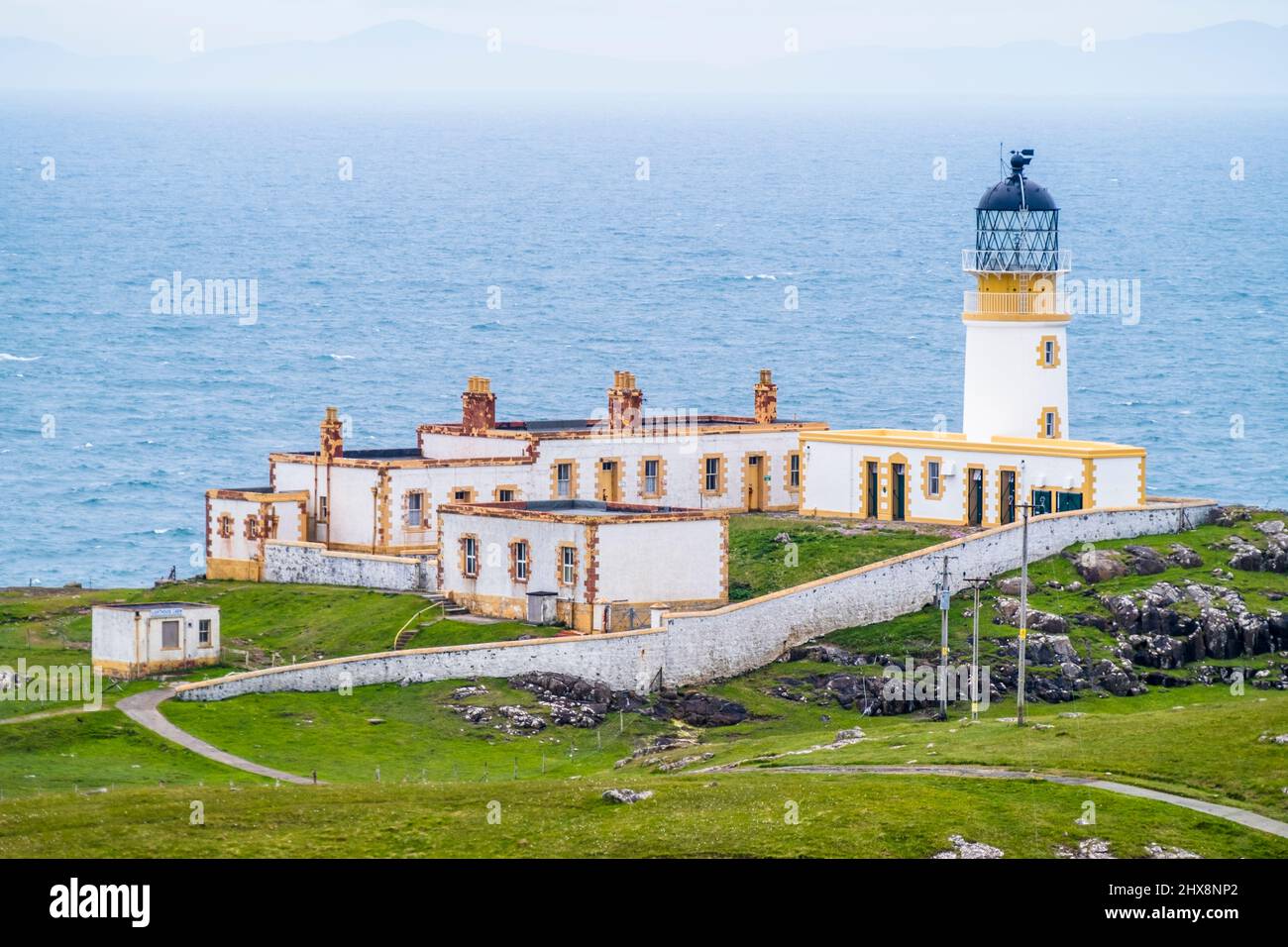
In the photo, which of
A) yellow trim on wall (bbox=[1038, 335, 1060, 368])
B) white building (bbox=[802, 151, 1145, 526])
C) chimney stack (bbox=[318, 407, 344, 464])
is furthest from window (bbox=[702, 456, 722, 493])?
chimney stack (bbox=[318, 407, 344, 464])

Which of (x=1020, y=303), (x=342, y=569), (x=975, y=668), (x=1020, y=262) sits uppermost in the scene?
(x=1020, y=262)

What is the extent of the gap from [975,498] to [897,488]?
3.17m

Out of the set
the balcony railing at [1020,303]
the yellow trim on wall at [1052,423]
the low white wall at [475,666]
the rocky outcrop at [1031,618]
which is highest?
the balcony railing at [1020,303]

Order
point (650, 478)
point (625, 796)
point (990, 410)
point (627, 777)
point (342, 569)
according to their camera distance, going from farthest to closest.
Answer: point (650, 478)
point (990, 410)
point (342, 569)
point (627, 777)
point (625, 796)

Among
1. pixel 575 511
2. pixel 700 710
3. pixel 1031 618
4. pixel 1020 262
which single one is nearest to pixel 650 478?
pixel 575 511

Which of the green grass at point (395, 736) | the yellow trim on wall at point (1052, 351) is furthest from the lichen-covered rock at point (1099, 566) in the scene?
the green grass at point (395, 736)

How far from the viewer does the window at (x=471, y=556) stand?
259 ft

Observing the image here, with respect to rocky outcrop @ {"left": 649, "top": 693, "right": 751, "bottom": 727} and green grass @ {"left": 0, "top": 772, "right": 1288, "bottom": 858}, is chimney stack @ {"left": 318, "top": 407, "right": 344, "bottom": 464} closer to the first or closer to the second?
rocky outcrop @ {"left": 649, "top": 693, "right": 751, "bottom": 727}

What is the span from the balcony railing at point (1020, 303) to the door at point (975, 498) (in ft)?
19.6

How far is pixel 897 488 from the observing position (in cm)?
8862

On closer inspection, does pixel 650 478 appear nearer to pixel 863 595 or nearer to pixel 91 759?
pixel 863 595

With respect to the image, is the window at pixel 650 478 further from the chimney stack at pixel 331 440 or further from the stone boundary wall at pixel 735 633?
the stone boundary wall at pixel 735 633

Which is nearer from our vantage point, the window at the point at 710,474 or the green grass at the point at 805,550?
the green grass at the point at 805,550
